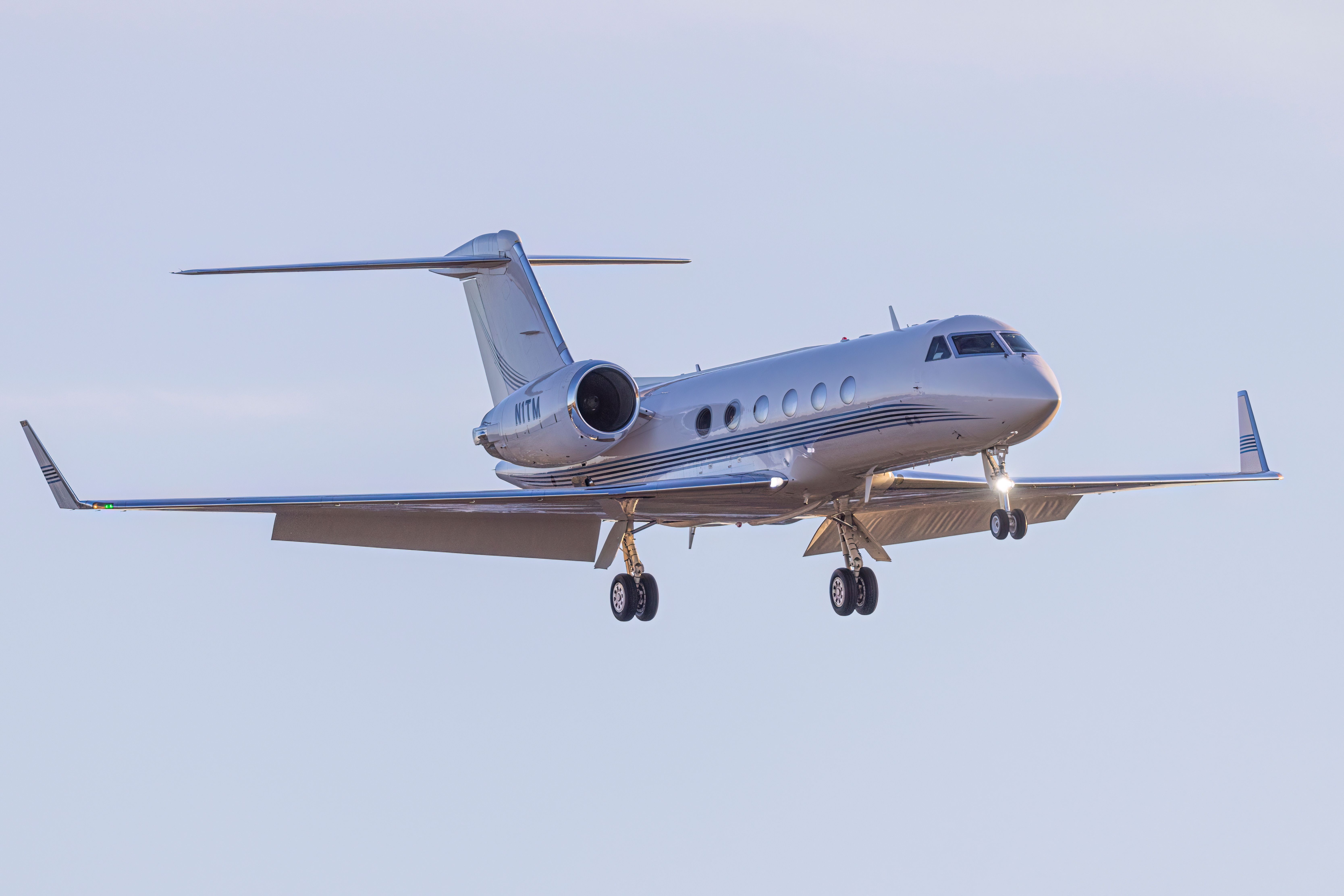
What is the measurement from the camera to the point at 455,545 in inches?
987

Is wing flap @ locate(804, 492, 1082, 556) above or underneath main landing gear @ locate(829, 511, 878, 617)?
above

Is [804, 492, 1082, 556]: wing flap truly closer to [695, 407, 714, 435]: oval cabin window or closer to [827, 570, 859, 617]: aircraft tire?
[827, 570, 859, 617]: aircraft tire

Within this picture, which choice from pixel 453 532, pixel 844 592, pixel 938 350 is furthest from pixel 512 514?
pixel 938 350

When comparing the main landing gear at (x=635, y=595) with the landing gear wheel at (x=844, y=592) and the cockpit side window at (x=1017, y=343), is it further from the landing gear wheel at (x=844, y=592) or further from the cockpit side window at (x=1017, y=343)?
the cockpit side window at (x=1017, y=343)

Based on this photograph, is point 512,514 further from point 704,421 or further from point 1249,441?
point 1249,441

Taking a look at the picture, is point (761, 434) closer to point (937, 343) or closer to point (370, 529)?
point (937, 343)

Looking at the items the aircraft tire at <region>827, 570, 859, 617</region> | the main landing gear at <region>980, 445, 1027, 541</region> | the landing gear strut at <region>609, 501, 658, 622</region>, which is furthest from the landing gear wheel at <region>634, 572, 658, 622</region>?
the main landing gear at <region>980, 445, 1027, 541</region>

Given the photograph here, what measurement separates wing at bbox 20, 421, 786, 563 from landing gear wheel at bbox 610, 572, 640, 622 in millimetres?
924

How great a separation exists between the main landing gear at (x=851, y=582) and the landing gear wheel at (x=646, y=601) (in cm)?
279

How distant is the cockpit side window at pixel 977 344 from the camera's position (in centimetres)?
2136

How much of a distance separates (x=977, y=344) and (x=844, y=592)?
5.54 m

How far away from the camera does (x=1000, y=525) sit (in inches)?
817

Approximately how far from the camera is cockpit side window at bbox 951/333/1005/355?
841 inches

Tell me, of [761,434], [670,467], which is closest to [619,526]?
[670,467]
